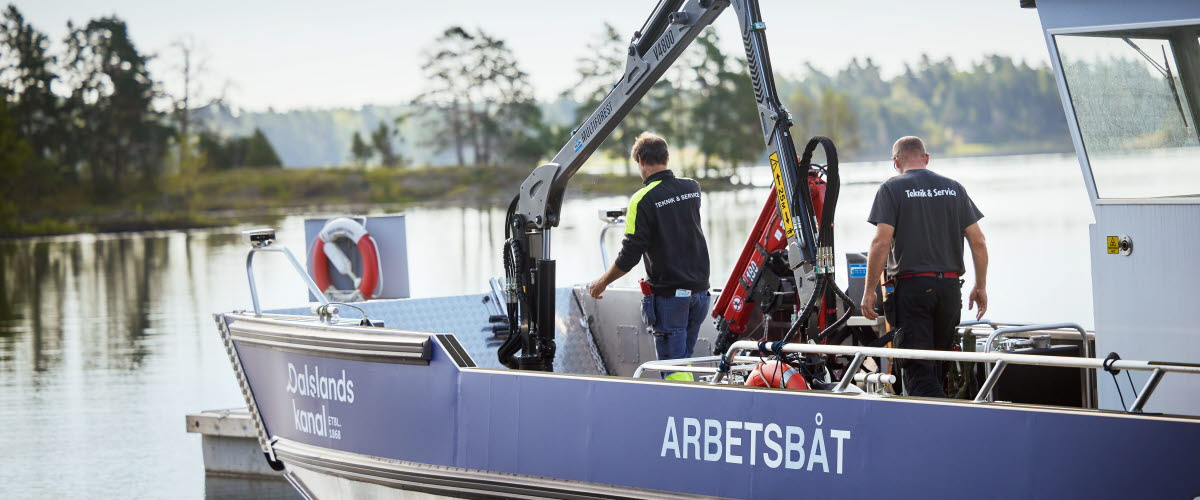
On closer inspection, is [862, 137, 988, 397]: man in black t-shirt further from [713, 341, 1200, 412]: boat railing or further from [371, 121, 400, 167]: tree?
[371, 121, 400, 167]: tree

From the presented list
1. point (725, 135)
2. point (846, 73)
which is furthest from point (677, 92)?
point (846, 73)

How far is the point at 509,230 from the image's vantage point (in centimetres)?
727

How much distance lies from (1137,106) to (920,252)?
49.3 inches

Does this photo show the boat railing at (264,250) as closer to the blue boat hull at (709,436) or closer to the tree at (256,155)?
the blue boat hull at (709,436)

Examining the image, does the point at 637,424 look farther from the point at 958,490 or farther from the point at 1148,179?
the point at 1148,179

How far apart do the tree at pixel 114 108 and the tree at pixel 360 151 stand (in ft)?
45.0

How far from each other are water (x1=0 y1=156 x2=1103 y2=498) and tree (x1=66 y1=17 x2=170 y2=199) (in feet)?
43.7

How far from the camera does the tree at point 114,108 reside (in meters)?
75.1

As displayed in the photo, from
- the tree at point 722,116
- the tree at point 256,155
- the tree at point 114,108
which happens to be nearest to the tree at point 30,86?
the tree at point 114,108

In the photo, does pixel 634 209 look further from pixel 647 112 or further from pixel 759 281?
pixel 647 112

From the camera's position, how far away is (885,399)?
455 centimetres

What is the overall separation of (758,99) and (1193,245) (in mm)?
Result: 1953

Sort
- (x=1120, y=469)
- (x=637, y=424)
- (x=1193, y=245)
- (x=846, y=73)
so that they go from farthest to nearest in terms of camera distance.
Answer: (x=846, y=73)
(x=637, y=424)
(x=1193, y=245)
(x=1120, y=469)

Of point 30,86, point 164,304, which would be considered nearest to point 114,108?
point 30,86
